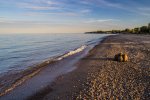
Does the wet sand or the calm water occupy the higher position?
the wet sand

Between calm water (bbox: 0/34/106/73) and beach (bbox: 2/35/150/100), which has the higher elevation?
beach (bbox: 2/35/150/100)

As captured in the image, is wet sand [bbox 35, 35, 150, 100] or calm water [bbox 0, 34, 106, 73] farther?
calm water [bbox 0, 34, 106, 73]

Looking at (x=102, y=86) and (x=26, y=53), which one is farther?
(x=26, y=53)

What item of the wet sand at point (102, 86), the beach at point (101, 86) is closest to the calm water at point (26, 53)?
the beach at point (101, 86)

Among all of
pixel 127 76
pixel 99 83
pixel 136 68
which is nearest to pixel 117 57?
pixel 136 68

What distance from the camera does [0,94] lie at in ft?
41.5

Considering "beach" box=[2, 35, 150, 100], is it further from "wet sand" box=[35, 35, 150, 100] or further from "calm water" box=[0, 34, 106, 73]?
"calm water" box=[0, 34, 106, 73]

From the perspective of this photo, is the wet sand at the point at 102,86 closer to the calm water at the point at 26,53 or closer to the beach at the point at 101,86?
the beach at the point at 101,86

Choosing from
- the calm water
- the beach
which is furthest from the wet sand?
the calm water

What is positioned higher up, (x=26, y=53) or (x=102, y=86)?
(x=102, y=86)

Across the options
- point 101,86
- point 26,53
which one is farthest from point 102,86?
point 26,53

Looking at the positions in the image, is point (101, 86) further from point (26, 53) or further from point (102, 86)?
point (26, 53)

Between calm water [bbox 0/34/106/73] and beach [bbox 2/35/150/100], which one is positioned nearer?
beach [bbox 2/35/150/100]

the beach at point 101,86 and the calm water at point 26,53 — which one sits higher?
the beach at point 101,86
